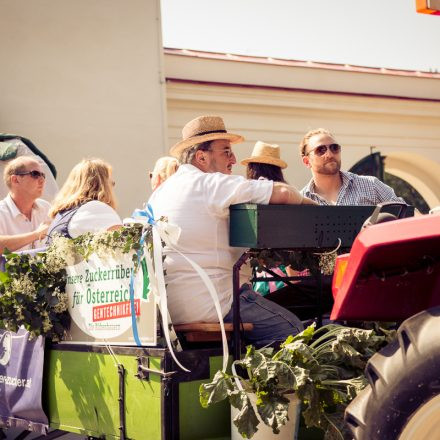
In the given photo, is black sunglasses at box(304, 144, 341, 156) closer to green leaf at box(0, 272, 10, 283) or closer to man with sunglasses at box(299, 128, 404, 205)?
man with sunglasses at box(299, 128, 404, 205)

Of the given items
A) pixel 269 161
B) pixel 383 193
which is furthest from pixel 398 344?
pixel 269 161

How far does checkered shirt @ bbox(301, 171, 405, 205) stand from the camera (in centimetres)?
549

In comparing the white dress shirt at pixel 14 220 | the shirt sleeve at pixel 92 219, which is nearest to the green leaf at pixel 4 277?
the shirt sleeve at pixel 92 219

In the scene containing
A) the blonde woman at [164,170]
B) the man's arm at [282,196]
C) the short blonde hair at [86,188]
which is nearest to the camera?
the man's arm at [282,196]

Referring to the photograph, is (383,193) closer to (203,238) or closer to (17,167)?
(203,238)

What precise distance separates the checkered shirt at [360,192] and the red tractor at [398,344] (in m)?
2.73

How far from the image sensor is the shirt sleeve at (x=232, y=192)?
3.78 m

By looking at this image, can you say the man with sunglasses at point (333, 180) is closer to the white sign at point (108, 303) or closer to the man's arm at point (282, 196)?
the man's arm at point (282, 196)

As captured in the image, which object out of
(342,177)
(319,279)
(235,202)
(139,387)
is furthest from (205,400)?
(342,177)

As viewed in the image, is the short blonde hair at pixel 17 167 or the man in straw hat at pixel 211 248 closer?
the man in straw hat at pixel 211 248

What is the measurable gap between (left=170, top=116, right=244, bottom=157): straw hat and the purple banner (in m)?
1.24

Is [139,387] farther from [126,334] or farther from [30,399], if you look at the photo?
[30,399]

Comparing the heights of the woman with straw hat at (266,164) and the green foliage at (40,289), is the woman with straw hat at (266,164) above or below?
above

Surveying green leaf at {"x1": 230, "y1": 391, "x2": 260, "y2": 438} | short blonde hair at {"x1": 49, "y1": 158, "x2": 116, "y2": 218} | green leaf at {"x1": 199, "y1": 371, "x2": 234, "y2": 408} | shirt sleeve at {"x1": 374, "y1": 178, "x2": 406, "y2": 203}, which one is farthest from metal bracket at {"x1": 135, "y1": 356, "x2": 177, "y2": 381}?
shirt sleeve at {"x1": 374, "y1": 178, "x2": 406, "y2": 203}
